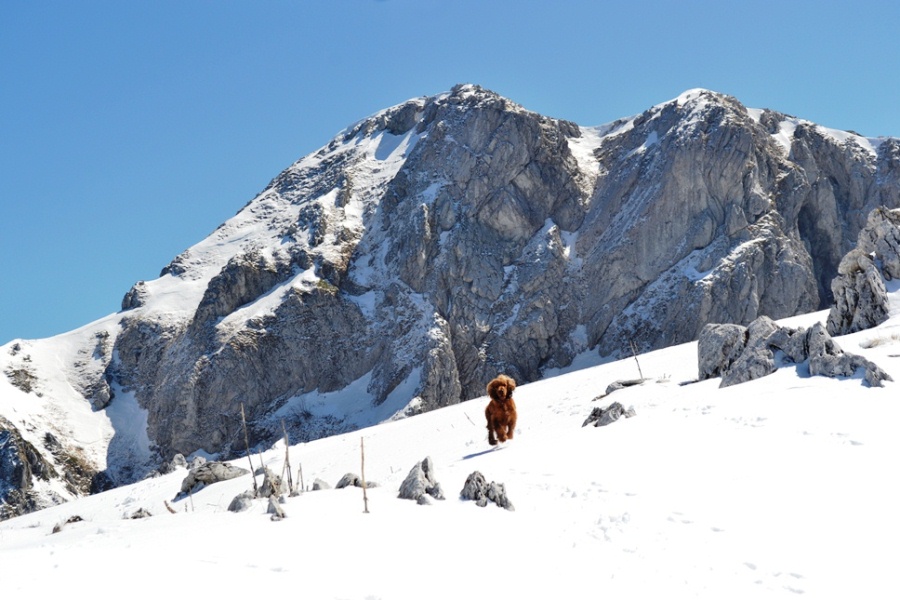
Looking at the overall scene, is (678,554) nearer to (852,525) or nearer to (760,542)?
(760,542)

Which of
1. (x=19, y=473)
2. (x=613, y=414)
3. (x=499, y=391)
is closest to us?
(x=613, y=414)

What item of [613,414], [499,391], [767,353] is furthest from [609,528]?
[767,353]

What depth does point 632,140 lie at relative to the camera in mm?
93625

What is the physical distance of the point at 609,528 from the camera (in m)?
8.40

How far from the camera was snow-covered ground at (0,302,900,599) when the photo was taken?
21.1 feet

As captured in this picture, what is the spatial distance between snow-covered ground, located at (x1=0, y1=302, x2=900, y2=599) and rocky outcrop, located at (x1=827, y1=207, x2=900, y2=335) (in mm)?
6864

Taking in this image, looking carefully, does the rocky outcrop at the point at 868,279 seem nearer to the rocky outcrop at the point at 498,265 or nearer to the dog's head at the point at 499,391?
the dog's head at the point at 499,391

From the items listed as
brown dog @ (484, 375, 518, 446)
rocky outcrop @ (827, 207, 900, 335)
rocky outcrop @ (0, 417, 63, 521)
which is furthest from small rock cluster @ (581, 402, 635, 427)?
rocky outcrop @ (0, 417, 63, 521)

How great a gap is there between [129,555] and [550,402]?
1593cm

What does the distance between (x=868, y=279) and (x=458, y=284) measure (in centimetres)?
6337

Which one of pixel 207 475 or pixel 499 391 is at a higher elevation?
pixel 499 391

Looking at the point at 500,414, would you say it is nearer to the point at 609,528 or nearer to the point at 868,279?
the point at 609,528

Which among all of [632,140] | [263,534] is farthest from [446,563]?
[632,140]

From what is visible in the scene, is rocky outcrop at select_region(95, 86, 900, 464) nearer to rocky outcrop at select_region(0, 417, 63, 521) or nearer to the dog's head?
Answer: rocky outcrop at select_region(0, 417, 63, 521)
